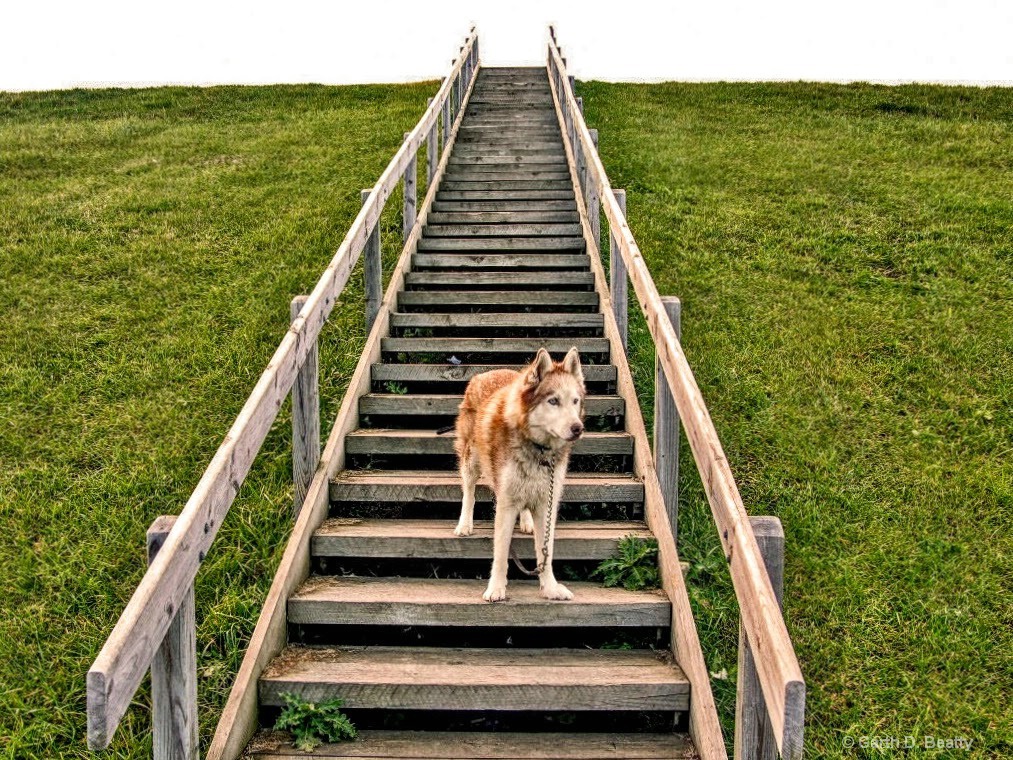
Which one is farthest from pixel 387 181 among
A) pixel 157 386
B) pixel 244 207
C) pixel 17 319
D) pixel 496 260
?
pixel 244 207

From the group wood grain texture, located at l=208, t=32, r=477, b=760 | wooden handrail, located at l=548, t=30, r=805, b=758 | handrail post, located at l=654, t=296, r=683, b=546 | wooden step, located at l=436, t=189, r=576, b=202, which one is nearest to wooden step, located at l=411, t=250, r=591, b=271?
wood grain texture, located at l=208, t=32, r=477, b=760

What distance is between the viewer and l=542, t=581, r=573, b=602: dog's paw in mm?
3654

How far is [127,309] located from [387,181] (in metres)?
3.21

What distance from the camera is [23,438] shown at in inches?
220

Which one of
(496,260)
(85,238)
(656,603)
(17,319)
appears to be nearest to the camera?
(656,603)

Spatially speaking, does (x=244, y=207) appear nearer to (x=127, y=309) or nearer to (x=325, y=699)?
(x=127, y=309)

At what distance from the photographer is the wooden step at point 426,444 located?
16.0 feet

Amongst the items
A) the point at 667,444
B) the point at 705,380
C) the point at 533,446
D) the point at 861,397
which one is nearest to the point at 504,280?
the point at 705,380

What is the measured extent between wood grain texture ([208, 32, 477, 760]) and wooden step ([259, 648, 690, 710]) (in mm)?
105

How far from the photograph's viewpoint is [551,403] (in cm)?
336

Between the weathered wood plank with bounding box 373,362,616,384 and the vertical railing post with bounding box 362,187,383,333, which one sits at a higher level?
the vertical railing post with bounding box 362,187,383,333

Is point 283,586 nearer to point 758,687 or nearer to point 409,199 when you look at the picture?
point 758,687

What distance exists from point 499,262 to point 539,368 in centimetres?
469

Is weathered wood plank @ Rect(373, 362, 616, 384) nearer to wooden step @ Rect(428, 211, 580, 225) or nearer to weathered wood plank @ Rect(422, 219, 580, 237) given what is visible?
weathered wood plank @ Rect(422, 219, 580, 237)
